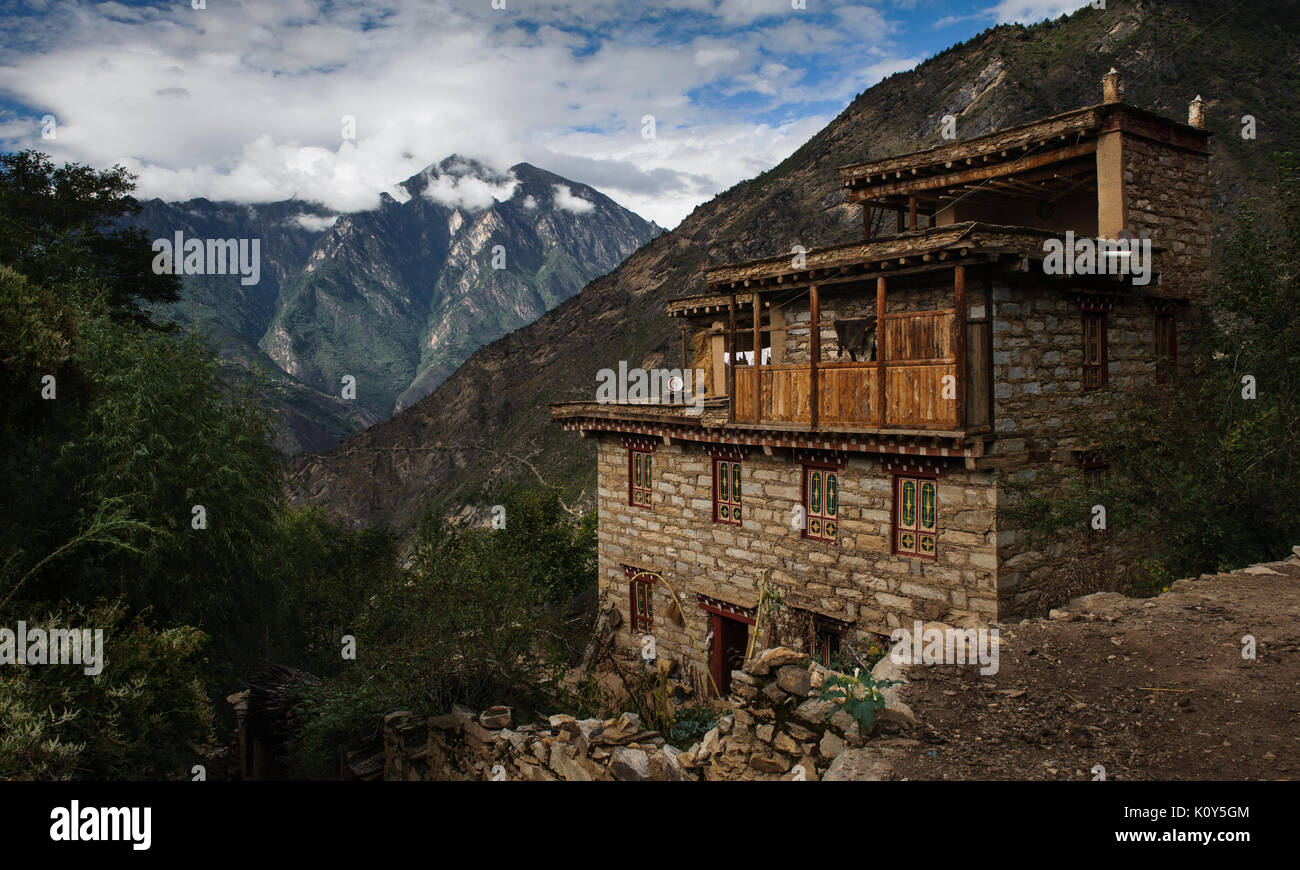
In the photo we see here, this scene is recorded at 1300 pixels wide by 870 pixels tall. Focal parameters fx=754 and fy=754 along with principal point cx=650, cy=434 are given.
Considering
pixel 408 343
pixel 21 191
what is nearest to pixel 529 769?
pixel 21 191

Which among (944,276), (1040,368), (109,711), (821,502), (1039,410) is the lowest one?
(109,711)

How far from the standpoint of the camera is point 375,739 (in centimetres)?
1160

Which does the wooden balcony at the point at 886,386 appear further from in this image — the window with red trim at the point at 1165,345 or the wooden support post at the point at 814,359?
the window with red trim at the point at 1165,345

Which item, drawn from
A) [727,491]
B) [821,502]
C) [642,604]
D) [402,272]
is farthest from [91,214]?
[402,272]

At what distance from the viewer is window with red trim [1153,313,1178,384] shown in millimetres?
13672

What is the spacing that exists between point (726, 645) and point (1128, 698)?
8.90m

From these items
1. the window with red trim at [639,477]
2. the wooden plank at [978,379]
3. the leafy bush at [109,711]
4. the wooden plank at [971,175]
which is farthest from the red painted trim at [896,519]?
the leafy bush at [109,711]

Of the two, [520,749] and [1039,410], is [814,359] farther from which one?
[520,749]

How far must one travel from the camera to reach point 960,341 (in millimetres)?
10469

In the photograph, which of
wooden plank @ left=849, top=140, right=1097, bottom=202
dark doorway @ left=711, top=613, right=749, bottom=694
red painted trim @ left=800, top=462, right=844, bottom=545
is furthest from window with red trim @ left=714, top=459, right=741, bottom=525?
wooden plank @ left=849, top=140, right=1097, bottom=202
